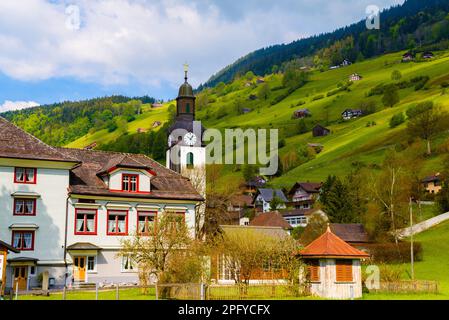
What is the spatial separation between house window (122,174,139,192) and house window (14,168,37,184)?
685cm

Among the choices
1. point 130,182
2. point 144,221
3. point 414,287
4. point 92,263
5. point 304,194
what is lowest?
point 414,287

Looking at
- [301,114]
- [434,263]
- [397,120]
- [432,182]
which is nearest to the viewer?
[434,263]

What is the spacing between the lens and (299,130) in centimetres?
15912

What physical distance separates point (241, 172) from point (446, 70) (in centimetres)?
7215

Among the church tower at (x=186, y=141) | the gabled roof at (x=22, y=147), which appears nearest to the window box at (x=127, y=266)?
the gabled roof at (x=22, y=147)

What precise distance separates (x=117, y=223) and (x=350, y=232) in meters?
35.0

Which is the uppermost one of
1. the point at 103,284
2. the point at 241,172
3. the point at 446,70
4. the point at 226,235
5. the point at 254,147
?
the point at 446,70

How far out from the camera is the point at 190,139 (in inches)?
2443

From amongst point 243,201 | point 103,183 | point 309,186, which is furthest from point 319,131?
point 103,183

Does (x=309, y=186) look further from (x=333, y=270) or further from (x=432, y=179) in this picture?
(x=333, y=270)

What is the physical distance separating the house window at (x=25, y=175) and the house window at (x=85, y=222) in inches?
158

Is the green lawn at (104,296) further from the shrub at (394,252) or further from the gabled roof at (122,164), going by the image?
the shrub at (394,252)
